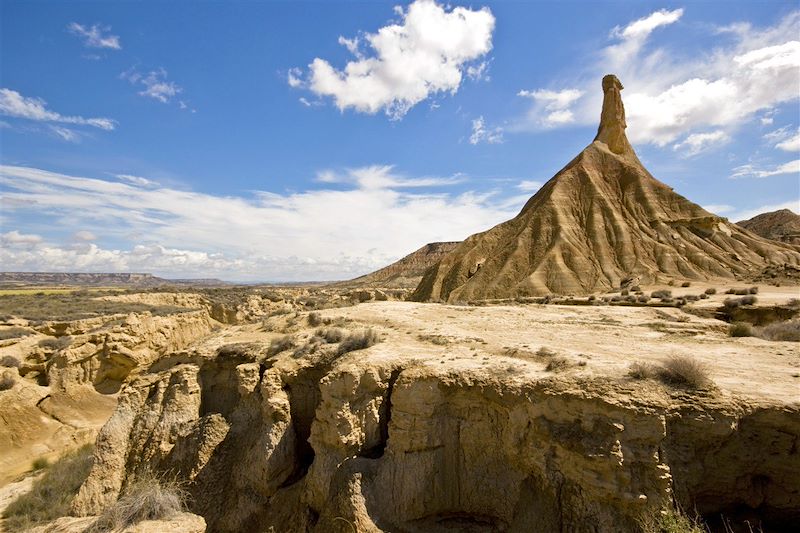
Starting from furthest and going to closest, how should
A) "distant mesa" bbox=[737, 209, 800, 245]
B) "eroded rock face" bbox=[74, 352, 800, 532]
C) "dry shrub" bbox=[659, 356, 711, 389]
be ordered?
"distant mesa" bbox=[737, 209, 800, 245], "dry shrub" bbox=[659, 356, 711, 389], "eroded rock face" bbox=[74, 352, 800, 532]

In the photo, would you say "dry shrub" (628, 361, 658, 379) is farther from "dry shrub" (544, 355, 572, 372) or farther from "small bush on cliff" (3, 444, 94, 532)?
"small bush on cliff" (3, 444, 94, 532)

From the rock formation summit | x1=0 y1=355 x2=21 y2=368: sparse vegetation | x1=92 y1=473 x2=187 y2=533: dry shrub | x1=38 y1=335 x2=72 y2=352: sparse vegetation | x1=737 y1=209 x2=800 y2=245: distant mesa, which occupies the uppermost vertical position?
x1=737 y1=209 x2=800 y2=245: distant mesa

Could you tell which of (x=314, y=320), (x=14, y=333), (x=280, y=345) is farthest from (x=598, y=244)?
(x=14, y=333)

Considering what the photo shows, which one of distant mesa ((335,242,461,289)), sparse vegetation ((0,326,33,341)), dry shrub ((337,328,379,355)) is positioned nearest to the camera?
dry shrub ((337,328,379,355))

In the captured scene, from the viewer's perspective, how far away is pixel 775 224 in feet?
235

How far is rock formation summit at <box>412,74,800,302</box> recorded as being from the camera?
1421 inches

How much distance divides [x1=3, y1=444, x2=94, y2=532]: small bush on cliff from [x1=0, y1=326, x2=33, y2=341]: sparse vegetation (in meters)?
11.8

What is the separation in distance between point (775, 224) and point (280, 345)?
9376 centimetres

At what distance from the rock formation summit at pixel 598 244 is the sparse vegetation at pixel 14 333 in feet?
98.4

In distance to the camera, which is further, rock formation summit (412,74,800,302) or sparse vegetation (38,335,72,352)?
rock formation summit (412,74,800,302)

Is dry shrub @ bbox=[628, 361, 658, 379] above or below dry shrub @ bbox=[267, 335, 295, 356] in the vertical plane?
above

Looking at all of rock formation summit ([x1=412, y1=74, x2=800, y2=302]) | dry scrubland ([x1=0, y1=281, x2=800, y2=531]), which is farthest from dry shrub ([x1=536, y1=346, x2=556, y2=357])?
rock formation summit ([x1=412, y1=74, x2=800, y2=302])

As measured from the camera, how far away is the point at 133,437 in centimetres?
937

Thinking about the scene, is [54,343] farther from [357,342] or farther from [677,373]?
[677,373]
